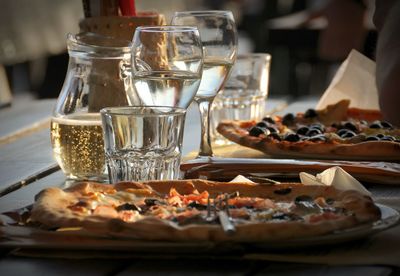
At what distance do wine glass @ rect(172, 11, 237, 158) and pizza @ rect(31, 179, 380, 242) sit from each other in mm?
419

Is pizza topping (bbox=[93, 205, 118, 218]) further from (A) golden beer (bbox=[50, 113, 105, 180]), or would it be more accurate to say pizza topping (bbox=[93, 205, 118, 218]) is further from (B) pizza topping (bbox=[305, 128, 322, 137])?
(B) pizza topping (bbox=[305, 128, 322, 137])

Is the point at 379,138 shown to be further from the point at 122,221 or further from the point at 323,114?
the point at 122,221

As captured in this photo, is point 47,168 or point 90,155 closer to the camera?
point 90,155

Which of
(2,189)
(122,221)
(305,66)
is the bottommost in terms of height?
(305,66)

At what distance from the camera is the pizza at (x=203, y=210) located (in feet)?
3.74

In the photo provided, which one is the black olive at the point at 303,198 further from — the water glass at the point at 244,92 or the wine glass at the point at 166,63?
the water glass at the point at 244,92

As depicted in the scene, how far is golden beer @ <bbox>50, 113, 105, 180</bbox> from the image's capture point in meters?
1.69

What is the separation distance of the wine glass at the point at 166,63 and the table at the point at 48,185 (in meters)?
0.23

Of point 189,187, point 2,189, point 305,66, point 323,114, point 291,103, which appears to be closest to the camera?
point 189,187

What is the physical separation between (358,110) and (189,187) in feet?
3.05

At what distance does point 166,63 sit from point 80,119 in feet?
0.59

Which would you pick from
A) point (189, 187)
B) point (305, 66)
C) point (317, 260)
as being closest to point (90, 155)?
point (189, 187)

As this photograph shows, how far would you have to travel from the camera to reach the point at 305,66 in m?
8.13

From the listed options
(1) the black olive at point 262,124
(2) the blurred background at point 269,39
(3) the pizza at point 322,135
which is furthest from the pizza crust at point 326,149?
(2) the blurred background at point 269,39
